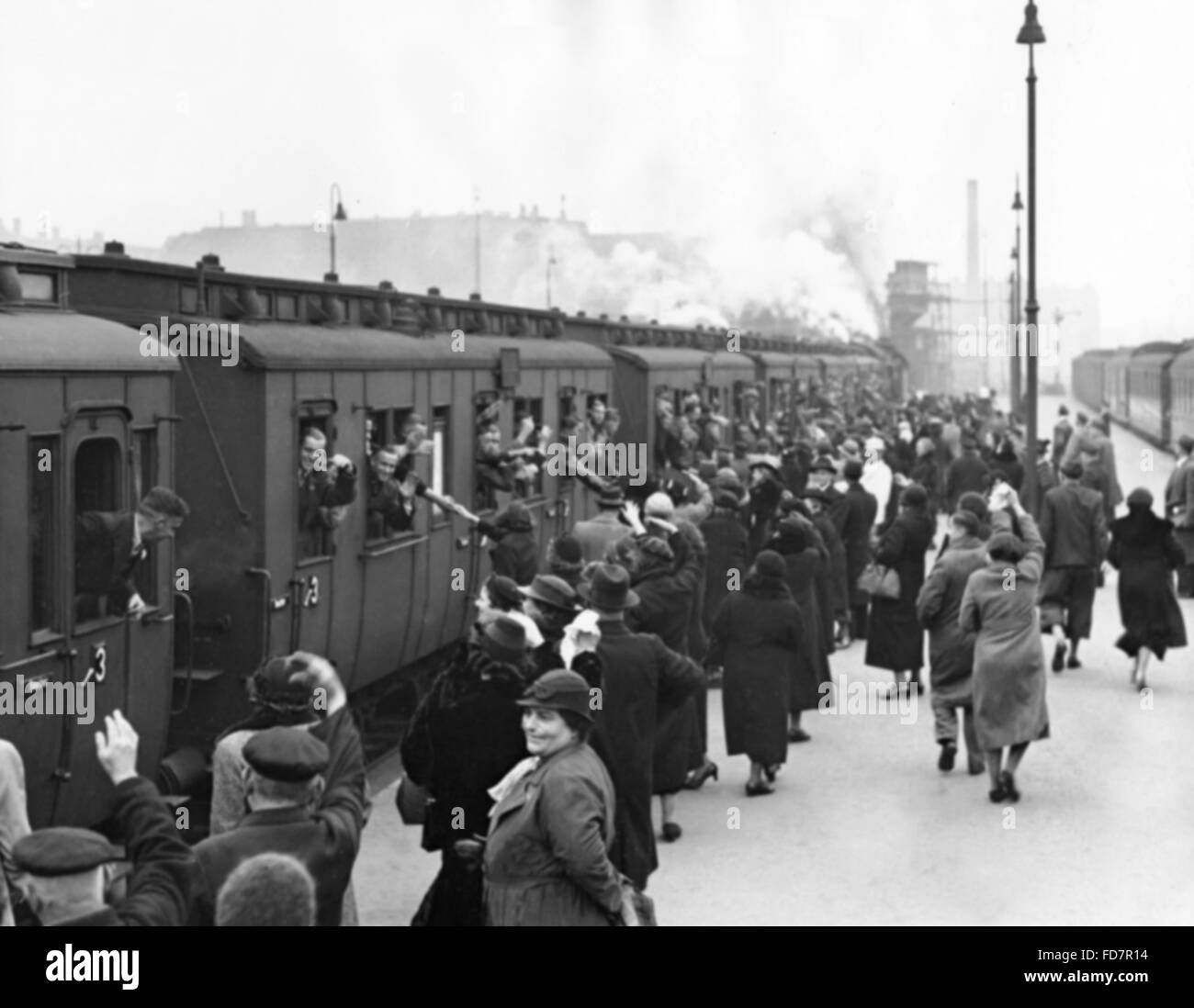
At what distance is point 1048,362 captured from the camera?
167 metres

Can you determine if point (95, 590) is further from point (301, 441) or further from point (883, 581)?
point (883, 581)

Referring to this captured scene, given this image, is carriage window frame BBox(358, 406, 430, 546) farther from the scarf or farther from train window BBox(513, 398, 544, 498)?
the scarf

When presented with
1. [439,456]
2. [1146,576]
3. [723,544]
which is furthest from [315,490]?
[1146,576]

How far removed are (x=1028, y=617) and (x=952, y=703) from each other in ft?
3.42

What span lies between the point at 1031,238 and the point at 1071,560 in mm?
8996

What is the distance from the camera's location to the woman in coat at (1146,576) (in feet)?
47.9

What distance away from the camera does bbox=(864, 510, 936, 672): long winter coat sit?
13.7m

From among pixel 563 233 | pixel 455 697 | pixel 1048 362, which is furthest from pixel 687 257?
pixel 1048 362

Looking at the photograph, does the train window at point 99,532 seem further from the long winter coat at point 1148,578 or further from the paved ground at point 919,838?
the long winter coat at point 1148,578

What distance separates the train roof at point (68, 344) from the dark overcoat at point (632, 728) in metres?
2.45

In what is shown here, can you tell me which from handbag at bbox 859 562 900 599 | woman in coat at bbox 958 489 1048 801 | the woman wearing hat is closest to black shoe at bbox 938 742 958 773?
woman in coat at bbox 958 489 1048 801

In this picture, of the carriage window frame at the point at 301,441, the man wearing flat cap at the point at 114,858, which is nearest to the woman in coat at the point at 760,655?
the carriage window frame at the point at 301,441

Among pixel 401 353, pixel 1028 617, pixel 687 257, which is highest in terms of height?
pixel 687 257
